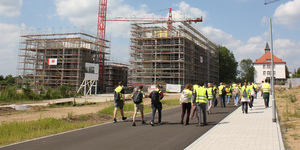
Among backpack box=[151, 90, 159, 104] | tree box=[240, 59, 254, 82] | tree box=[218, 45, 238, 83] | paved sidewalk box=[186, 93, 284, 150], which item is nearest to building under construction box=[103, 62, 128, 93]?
tree box=[218, 45, 238, 83]

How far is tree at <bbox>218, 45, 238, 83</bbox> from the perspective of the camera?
3529 inches

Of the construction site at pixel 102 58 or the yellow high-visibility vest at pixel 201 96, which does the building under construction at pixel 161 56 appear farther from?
the yellow high-visibility vest at pixel 201 96

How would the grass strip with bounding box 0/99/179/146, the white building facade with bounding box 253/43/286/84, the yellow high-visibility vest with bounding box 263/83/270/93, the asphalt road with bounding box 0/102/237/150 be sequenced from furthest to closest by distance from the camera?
the white building facade with bounding box 253/43/286/84, the yellow high-visibility vest with bounding box 263/83/270/93, the grass strip with bounding box 0/99/179/146, the asphalt road with bounding box 0/102/237/150

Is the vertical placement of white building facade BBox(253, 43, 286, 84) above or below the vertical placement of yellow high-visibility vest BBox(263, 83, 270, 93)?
above

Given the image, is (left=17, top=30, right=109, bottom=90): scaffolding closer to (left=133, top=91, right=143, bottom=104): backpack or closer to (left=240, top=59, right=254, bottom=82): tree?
(left=133, top=91, right=143, bottom=104): backpack

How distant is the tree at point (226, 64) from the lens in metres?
89.6

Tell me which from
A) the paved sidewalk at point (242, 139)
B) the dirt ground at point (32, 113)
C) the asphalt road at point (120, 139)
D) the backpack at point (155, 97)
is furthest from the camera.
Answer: the dirt ground at point (32, 113)

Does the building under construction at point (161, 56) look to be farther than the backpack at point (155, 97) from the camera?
Yes

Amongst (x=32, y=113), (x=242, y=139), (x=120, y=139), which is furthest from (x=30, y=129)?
(x=242, y=139)

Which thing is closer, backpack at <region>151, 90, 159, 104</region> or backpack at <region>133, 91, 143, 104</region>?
backpack at <region>151, 90, 159, 104</region>

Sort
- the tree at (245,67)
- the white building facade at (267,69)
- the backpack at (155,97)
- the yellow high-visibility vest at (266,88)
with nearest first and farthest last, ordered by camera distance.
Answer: the backpack at (155,97) → the yellow high-visibility vest at (266,88) → the white building facade at (267,69) → the tree at (245,67)

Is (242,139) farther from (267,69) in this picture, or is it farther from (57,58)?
(267,69)

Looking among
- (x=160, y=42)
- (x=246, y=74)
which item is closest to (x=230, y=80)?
(x=246, y=74)

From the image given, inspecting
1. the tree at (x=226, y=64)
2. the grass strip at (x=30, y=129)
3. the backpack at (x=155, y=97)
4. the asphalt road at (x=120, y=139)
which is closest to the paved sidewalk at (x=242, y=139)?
the asphalt road at (x=120, y=139)
